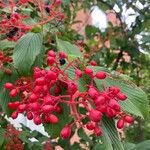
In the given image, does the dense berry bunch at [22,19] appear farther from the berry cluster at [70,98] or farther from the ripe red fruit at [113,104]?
the ripe red fruit at [113,104]

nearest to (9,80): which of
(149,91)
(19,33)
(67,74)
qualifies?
(19,33)

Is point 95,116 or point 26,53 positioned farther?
point 26,53

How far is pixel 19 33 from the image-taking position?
221 cm

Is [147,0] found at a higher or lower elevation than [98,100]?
higher

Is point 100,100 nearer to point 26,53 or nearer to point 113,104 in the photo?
point 113,104

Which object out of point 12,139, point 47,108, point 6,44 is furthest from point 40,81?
point 12,139

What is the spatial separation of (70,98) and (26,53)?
0.46 m

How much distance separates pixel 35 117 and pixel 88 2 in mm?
3414

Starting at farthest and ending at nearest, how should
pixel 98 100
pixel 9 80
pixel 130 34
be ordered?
pixel 130 34, pixel 9 80, pixel 98 100

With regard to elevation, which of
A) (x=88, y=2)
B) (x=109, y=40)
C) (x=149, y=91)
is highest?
(x=88, y=2)

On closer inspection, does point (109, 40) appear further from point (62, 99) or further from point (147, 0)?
point (62, 99)

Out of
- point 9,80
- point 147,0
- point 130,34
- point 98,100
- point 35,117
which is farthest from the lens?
point 130,34

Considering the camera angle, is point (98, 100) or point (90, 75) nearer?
point (98, 100)

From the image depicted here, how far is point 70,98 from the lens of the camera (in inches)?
64.3
